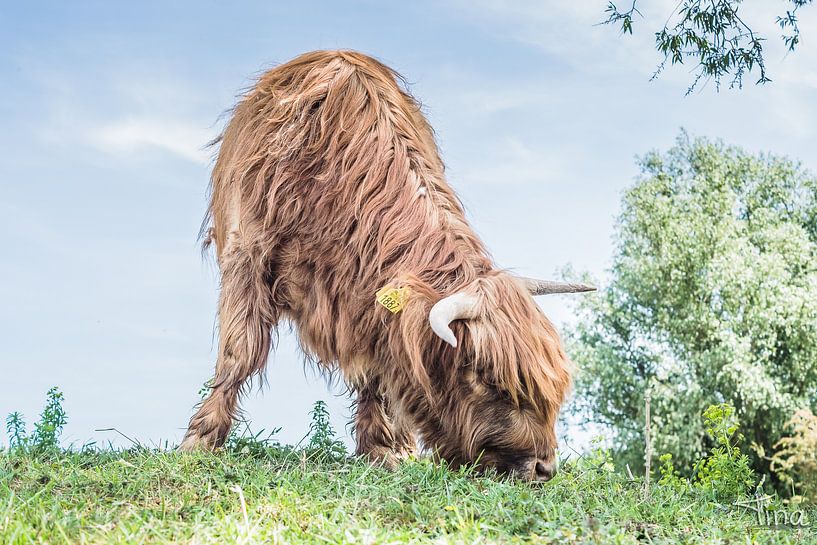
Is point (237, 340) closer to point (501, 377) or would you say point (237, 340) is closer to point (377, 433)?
point (377, 433)

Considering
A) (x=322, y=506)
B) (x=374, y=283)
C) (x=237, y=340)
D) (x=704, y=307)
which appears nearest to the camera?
(x=322, y=506)

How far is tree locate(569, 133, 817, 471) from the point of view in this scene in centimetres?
2062

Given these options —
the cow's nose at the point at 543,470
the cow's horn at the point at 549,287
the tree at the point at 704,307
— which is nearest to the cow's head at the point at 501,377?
the cow's nose at the point at 543,470

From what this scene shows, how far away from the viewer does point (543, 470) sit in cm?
514

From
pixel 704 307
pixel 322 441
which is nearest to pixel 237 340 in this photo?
pixel 322 441

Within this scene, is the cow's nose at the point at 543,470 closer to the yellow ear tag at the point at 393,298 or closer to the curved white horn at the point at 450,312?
the curved white horn at the point at 450,312

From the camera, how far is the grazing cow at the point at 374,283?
5125 millimetres

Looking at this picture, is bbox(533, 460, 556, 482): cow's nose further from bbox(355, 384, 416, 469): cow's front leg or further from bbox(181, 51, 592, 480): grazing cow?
bbox(355, 384, 416, 469): cow's front leg

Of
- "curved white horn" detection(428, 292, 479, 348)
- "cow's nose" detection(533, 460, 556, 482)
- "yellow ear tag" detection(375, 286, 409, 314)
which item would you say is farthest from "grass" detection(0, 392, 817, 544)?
"yellow ear tag" detection(375, 286, 409, 314)

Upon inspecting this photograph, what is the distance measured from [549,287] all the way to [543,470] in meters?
1.40

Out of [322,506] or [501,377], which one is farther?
[501,377]

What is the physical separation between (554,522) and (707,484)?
2882 mm

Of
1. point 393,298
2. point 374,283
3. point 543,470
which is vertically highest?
point 374,283

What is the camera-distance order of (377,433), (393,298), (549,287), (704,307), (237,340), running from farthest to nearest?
(704,307)
(377,433)
(237,340)
(549,287)
(393,298)
